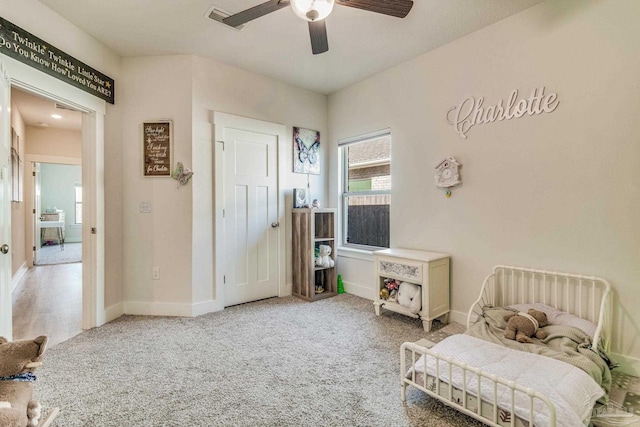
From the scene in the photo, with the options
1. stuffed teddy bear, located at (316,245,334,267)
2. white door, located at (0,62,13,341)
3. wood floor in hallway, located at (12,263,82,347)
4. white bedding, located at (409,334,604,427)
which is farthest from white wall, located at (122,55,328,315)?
white bedding, located at (409,334,604,427)

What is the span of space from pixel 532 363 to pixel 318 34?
7.51 feet

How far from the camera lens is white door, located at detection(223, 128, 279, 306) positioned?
3359 millimetres

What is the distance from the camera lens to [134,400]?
1.73 metres

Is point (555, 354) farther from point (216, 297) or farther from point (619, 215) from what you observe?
point (216, 297)

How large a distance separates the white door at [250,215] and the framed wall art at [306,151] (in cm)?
30

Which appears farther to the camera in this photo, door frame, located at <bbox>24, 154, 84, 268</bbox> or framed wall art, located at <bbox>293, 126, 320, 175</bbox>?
door frame, located at <bbox>24, 154, 84, 268</bbox>

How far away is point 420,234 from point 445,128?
1.08 meters

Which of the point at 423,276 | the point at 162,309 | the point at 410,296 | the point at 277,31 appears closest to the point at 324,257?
the point at 410,296

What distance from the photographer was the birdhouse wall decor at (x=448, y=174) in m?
2.78

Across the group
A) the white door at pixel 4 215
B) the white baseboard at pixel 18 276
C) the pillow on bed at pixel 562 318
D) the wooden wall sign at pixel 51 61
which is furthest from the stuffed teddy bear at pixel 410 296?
the white baseboard at pixel 18 276

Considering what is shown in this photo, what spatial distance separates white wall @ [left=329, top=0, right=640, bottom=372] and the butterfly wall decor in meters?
2.20

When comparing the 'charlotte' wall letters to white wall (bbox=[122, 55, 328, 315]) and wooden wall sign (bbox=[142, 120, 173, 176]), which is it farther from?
wooden wall sign (bbox=[142, 120, 173, 176])

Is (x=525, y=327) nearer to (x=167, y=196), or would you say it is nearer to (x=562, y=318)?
(x=562, y=318)

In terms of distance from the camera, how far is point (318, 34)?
Result: 1949mm
